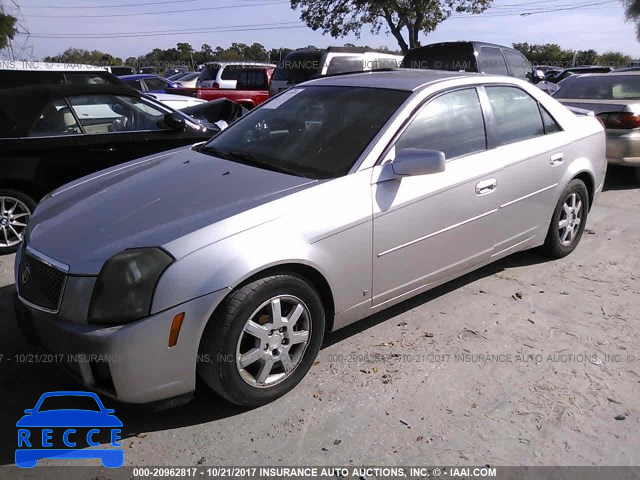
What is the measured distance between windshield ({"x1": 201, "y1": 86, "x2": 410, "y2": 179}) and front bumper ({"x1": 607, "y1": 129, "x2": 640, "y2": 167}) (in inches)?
187

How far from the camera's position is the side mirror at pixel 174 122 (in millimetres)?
5691

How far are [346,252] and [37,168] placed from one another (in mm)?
3452

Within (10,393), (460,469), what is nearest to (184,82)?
(10,393)

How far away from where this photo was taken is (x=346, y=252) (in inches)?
121

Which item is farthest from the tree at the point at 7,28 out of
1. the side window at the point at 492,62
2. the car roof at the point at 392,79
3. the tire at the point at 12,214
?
the side window at the point at 492,62

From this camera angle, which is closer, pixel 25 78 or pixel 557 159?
pixel 557 159

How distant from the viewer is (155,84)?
15.9 meters

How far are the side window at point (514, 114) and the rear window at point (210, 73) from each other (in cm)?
1207

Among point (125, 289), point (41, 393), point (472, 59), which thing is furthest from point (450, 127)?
point (472, 59)

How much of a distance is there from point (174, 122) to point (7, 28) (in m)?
5.20

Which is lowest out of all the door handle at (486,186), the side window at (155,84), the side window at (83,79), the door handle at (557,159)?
the door handle at (486,186)

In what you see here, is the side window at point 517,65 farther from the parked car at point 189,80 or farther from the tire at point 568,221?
the parked car at point 189,80

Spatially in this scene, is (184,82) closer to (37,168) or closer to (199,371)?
(37,168)

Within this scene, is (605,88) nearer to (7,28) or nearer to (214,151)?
(214,151)
